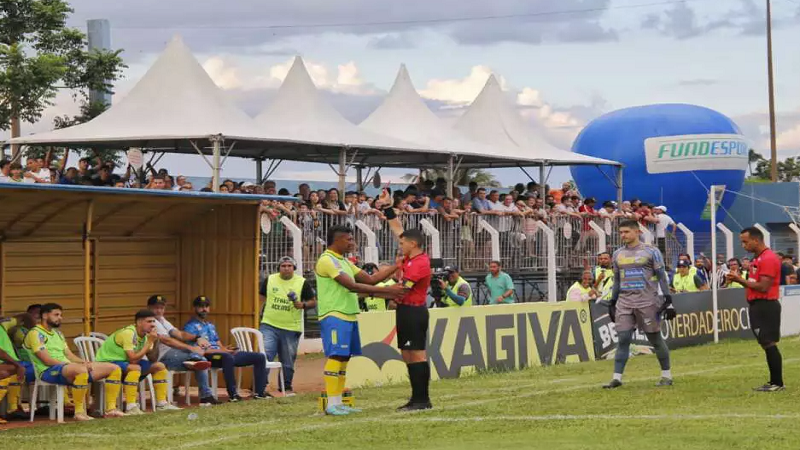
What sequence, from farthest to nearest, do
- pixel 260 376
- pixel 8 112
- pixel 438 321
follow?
pixel 8 112, pixel 438 321, pixel 260 376

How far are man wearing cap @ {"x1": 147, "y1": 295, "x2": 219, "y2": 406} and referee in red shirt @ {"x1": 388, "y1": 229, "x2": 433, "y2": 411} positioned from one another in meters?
3.47

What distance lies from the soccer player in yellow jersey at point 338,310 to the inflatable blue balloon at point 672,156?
34.5 m

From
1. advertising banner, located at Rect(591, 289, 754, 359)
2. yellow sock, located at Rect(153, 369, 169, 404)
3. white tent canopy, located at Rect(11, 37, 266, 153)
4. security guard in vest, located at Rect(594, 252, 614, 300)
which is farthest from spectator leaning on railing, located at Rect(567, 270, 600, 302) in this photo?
yellow sock, located at Rect(153, 369, 169, 404)

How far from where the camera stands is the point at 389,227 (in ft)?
80.8

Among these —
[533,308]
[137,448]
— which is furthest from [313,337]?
[137,448]

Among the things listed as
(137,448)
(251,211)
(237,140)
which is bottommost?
(137,448)

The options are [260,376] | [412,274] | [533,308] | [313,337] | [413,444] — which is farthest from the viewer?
[313,337]

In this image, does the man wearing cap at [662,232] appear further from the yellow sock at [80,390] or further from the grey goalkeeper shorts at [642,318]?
the yellow sock at [80,390]

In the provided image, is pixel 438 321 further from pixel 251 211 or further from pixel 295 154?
pixel 295 154

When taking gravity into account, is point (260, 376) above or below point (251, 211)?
below

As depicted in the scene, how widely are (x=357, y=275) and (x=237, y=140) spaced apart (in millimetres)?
10640

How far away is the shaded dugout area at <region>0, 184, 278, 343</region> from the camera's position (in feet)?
53.1

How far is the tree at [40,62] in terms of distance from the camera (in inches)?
1045

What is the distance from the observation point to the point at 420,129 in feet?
99.0
